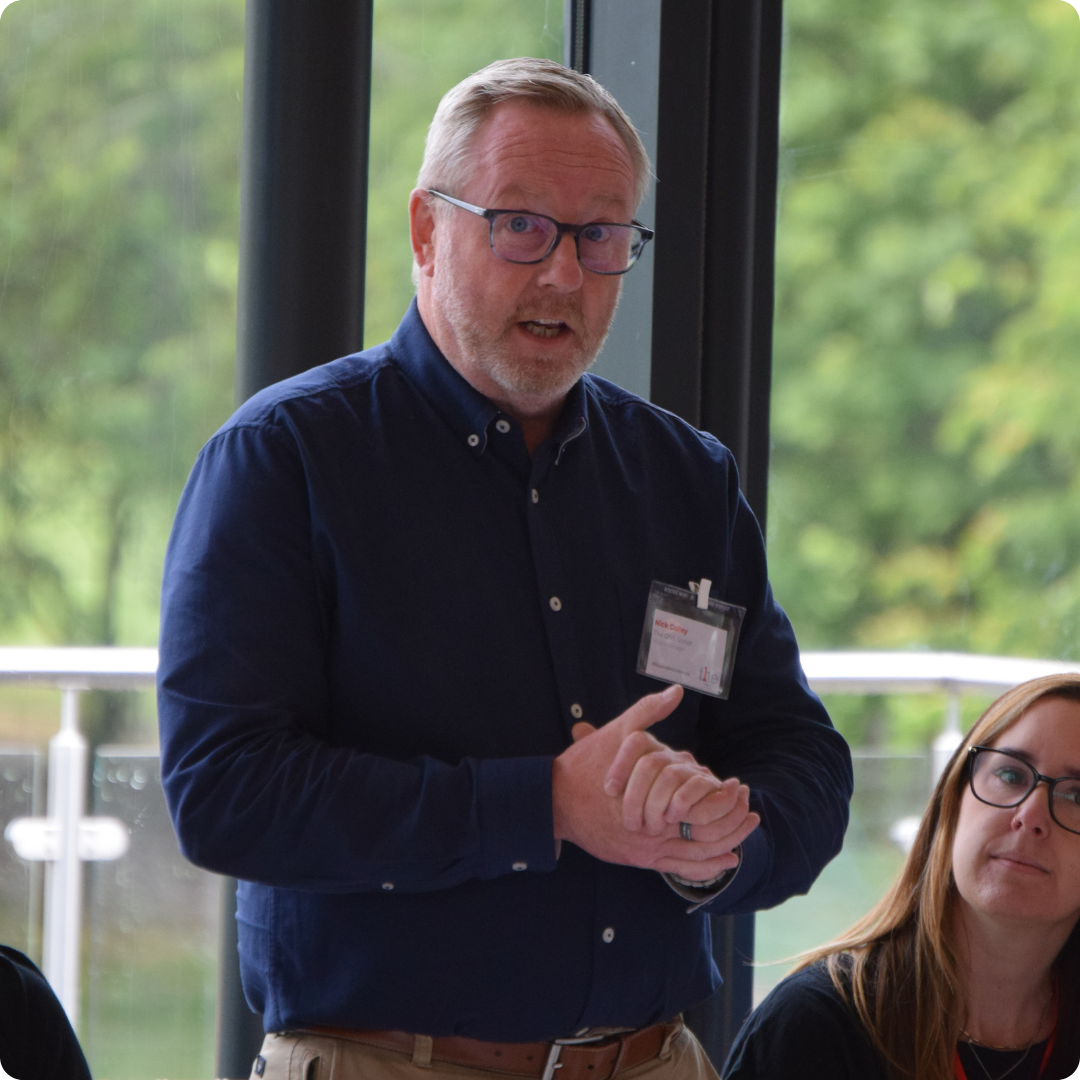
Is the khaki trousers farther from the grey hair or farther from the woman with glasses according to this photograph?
the grey hair

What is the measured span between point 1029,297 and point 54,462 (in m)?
1.91

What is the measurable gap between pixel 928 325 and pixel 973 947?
1254mm

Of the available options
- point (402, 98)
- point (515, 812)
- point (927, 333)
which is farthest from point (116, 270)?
point (927, 333)

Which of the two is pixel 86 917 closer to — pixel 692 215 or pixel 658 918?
pixel 658 918

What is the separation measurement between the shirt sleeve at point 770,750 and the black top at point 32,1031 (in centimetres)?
80

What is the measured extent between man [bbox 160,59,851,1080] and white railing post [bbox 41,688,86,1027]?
85 centimetres

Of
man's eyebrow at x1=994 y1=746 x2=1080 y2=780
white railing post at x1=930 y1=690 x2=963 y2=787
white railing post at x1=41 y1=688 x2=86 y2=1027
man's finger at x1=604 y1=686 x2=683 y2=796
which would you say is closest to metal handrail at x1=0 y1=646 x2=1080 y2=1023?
white railing post at x1=41 y1=688 x2=86 y2=1027

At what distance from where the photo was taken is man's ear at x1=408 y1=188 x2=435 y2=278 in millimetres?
1624

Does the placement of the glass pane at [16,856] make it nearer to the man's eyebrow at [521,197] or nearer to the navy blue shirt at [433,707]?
the navy blue shirt at [433,707]

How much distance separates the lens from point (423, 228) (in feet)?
5.37

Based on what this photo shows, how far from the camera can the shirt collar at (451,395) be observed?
1.59 m

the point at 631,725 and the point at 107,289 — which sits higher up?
the point at 107,289

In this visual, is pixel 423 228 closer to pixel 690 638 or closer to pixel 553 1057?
pixel 690 638

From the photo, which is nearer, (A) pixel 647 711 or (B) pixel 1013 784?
(A) pixel 647 711
